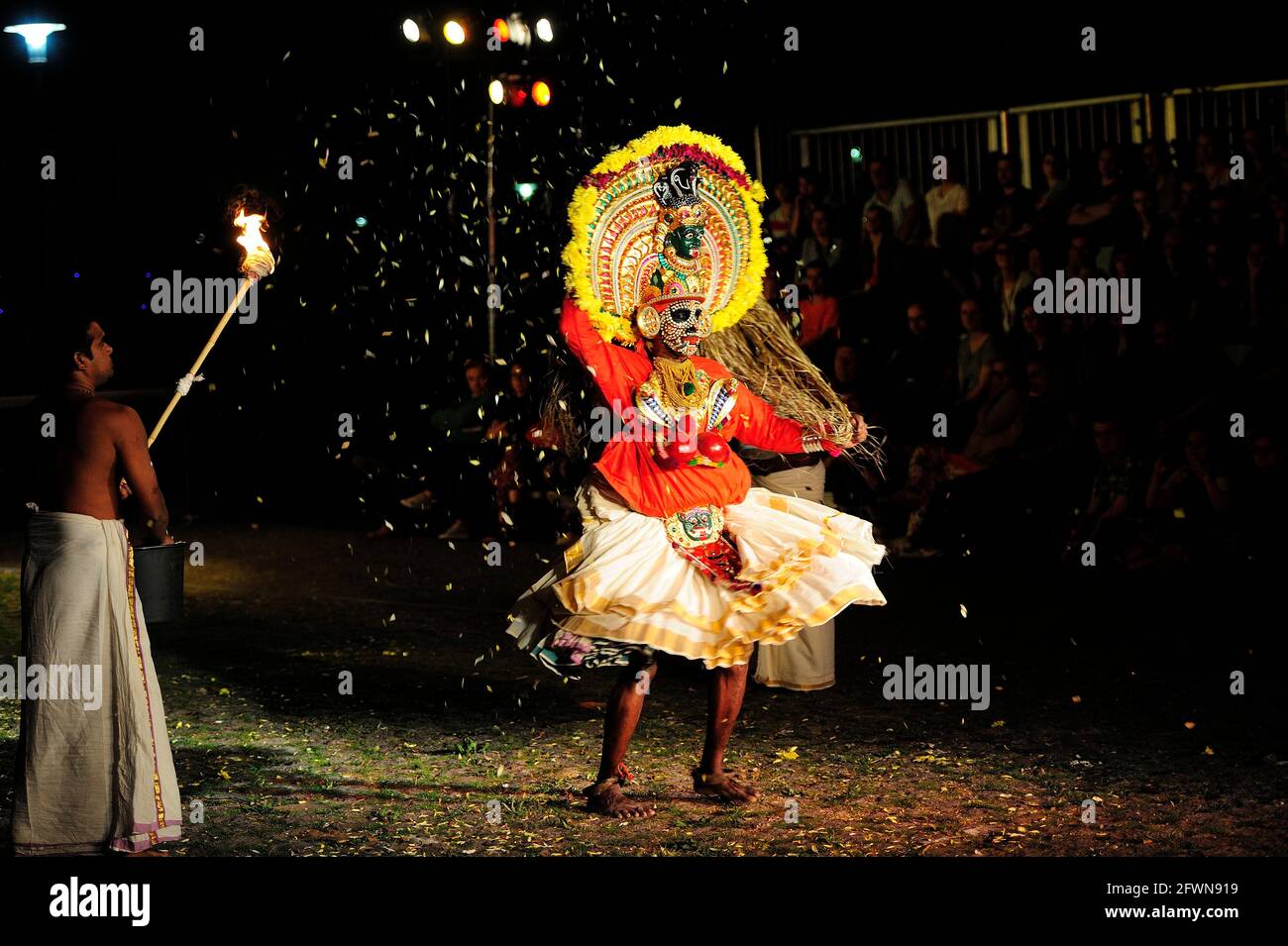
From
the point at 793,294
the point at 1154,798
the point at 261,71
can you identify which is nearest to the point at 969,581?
the point at 793,294

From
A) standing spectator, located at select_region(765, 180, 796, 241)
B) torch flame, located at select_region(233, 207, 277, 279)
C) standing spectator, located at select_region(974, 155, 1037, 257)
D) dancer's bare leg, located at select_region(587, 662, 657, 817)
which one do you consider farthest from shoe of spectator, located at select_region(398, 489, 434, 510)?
dancer's bare leg, located at select_region(587, 662, 657, 817)

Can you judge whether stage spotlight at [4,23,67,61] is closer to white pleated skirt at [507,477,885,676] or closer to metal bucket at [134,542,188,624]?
metal bucket at [134,542,188,624]

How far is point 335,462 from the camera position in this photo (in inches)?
573

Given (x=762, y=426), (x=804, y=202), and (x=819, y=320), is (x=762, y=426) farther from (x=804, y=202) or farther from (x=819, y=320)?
(x=804, y=202)

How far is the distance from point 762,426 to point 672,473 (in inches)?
21.0

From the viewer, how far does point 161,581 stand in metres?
6.64

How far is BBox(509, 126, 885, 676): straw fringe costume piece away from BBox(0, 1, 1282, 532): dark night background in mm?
6580

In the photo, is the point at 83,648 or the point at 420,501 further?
the point at 420,501

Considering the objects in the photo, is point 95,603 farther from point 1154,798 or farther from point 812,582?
point 1154,798

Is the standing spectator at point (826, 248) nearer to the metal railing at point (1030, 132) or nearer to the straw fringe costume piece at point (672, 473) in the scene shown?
the metal railing at point (1030, 132)

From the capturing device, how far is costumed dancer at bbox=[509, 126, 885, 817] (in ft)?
19.1

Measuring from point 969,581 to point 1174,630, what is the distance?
175cm

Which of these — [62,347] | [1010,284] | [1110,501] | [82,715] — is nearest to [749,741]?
[82,715]

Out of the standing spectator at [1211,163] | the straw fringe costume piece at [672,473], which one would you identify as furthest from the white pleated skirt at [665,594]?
the standing spectator at [1211,163]
